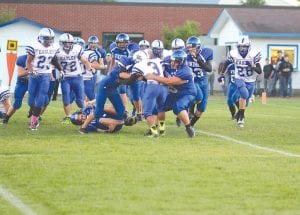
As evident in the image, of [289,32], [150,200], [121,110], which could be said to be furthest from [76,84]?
[289,32]

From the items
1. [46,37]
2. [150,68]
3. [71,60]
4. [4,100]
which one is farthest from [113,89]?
[4,100]

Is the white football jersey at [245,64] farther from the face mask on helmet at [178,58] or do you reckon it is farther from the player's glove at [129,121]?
the face mask on helmet at [178,58]

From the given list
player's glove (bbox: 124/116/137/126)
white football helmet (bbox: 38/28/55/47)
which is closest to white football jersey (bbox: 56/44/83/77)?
white football helmet (bbox: 38/28/55/47)

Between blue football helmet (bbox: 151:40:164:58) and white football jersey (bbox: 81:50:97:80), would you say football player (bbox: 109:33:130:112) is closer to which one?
white football jersey (bbox: 81:50:97:80)

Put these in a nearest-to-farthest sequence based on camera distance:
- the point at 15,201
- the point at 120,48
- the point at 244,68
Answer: the point at 15,201 < the point at 120,48 < the point at 244,68

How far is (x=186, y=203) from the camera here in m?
8.93

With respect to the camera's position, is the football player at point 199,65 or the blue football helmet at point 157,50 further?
the football player at point 199,65

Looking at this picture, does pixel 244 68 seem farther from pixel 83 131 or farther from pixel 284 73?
pixel 284 73

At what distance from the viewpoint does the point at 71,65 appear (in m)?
17.4

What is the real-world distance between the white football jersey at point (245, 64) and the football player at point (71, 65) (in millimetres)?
3042

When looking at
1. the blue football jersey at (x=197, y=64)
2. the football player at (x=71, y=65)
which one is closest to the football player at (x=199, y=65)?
the blue football jersey at (x=197, y=64)

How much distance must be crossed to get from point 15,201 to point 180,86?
6585 millimetres

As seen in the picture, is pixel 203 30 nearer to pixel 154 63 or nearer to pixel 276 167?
pixel 154 63

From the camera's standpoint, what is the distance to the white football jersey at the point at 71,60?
1738cm
